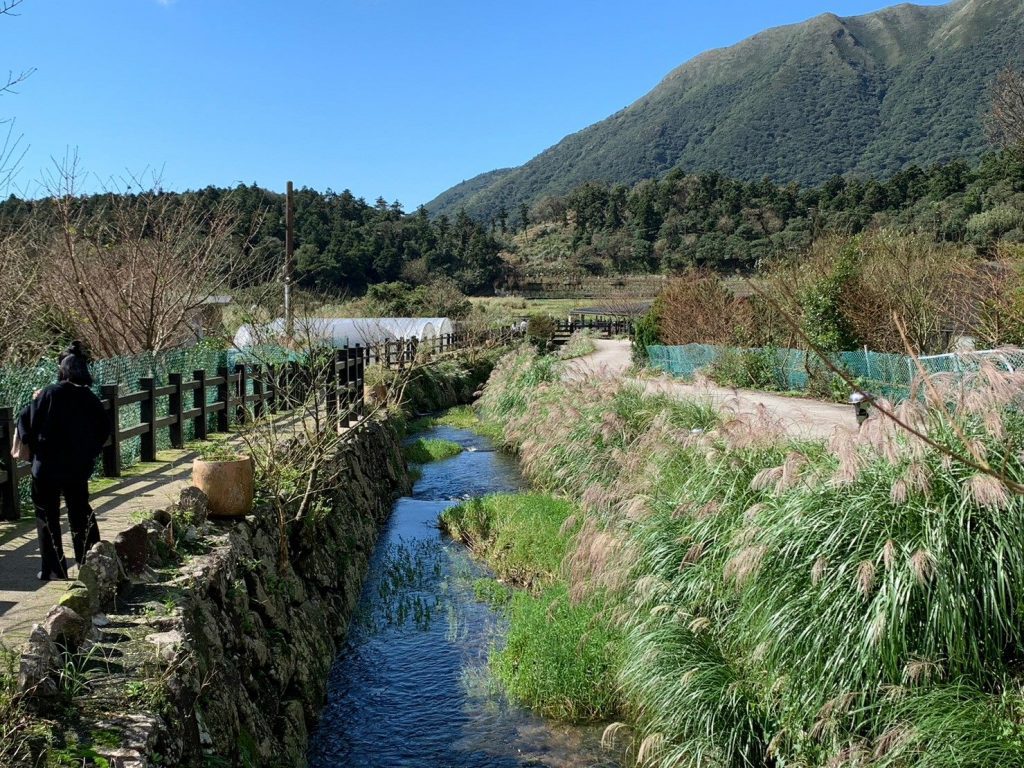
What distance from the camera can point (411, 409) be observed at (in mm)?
26078

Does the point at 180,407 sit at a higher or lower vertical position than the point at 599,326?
higher

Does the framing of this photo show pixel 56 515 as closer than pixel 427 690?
Yes

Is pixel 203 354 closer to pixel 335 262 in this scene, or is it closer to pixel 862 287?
pixel 862 287

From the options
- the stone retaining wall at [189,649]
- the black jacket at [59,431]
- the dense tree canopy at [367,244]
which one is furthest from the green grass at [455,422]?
the dense tree canopy at [367,244]

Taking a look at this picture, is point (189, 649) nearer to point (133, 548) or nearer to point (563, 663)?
point (133, 548)

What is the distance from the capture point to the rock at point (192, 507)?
665 cm

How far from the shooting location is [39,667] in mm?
3721

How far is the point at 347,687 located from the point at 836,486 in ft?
16.5

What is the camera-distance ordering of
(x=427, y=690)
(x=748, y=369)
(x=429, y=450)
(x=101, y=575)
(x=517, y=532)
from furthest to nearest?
(x=748, y=369) < (x=429, y=450) < (x=517, y=532) < (x=427, y=690) < (x=101, y=575)

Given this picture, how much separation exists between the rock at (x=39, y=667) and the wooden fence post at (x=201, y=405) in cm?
954

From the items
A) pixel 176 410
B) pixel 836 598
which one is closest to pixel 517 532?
pixel 176 410

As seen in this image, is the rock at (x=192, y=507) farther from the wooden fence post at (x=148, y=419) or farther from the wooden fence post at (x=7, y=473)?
the wooden fence post at (x=148, y=419)

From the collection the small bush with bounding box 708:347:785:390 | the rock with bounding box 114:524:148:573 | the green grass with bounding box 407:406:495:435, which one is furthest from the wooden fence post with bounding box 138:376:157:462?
the small bush with bounding box 708:347:785:390

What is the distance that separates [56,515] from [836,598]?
5.46 meters
